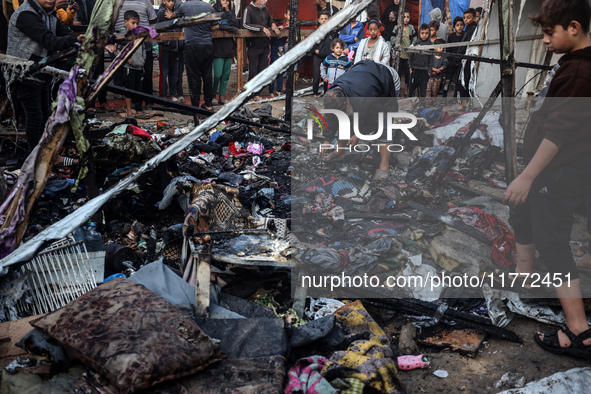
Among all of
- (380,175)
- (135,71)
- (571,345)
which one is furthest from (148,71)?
(571,345)

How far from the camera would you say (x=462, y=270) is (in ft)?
12.0

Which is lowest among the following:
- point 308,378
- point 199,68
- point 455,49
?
point 308,378

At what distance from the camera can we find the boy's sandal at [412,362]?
2.81 metres

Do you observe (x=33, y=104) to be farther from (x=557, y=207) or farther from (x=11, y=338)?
(x=557, y=207)

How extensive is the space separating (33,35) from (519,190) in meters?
4.56

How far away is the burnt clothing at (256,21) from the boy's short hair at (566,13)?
7.39 metres

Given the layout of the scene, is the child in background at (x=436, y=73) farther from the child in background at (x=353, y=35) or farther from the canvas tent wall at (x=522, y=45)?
the child in background at (x=353, y=35)

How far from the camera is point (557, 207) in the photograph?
111 inches

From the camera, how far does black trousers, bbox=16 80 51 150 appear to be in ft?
15.2

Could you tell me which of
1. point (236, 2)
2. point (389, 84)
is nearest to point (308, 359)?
point (389, 84)

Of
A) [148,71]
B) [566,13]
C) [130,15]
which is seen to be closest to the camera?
[566,13]

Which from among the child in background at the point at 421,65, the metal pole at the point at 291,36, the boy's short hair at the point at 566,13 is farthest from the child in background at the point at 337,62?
the boy's short hair at the point at 566,13

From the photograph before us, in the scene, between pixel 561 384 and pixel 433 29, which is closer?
pixel 561 384

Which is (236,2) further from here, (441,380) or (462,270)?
(441,380)
